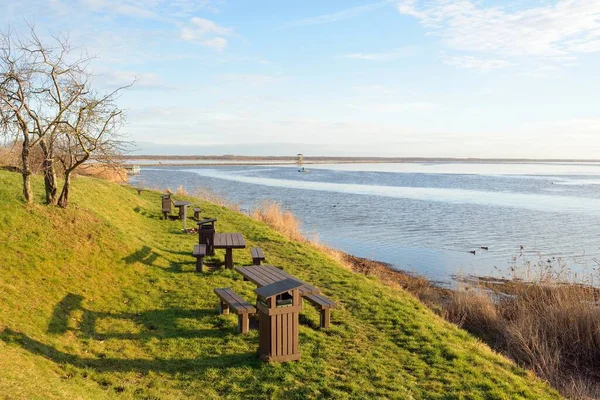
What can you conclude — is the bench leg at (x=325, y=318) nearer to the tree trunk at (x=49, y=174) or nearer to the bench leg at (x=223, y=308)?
the bench leg at (x=223, y=308)

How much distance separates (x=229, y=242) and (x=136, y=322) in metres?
3.65

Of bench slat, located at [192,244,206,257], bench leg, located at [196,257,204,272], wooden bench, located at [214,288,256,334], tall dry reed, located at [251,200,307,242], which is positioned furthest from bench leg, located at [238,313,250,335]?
tall dry reed, located at [251,200,307,242]

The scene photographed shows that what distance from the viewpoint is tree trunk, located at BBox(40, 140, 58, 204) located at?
11148mm

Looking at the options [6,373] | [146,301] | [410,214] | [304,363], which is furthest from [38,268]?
[410,214]

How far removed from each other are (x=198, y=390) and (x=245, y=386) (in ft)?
2.07

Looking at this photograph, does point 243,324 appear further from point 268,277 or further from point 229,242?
point 229,242

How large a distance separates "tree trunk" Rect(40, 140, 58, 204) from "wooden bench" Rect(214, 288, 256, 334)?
571 cm

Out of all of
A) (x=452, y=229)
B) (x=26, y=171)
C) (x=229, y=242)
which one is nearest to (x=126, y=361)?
(x=229, y=242)

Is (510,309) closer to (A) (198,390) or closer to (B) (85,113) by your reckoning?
(A) (198,390)

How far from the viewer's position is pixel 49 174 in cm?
1121

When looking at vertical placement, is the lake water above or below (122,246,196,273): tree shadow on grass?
below

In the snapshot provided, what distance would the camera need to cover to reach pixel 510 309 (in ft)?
39.0

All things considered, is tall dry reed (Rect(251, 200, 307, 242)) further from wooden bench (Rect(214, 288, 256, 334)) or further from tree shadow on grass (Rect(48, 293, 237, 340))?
tree shadow on grass (Rect(48, 293, 237, 340))

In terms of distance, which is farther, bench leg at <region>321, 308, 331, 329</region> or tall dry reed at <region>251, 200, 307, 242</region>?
tall dry reed at <region>251, 200, 307, 242</region>
